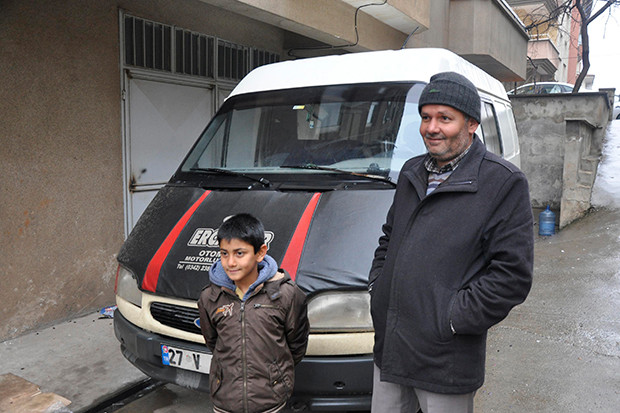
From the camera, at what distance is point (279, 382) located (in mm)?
2418

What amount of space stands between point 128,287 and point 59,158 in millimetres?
2249

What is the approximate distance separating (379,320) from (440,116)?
82 cm

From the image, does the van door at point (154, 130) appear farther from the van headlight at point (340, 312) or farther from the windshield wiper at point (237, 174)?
the van headlight at point (340, 312)

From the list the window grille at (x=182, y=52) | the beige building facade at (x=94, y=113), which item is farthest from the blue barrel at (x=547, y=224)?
→ the window grille at (x=182, y=52)

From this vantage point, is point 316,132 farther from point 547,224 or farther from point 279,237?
point 547,224

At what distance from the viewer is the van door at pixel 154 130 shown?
18.5 ft

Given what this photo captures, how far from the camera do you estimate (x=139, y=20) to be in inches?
223

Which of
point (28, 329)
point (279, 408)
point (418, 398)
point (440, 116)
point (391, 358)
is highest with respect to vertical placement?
point (440, 116)

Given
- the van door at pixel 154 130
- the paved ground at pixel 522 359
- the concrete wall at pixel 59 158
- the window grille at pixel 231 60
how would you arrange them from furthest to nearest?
the window grille at pixel 231 60
the van door at pixel 154 130
the concrete wall at pixel 59 158
the paved ground at pixel 522 359

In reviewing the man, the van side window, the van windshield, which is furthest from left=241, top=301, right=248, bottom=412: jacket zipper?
the van side window

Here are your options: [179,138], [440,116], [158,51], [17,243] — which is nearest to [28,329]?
[17,243]

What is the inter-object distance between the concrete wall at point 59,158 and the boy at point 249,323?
2955 millimetres

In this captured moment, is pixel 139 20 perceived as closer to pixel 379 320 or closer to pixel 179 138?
pixel 179 138

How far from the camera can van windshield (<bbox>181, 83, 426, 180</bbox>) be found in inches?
136
